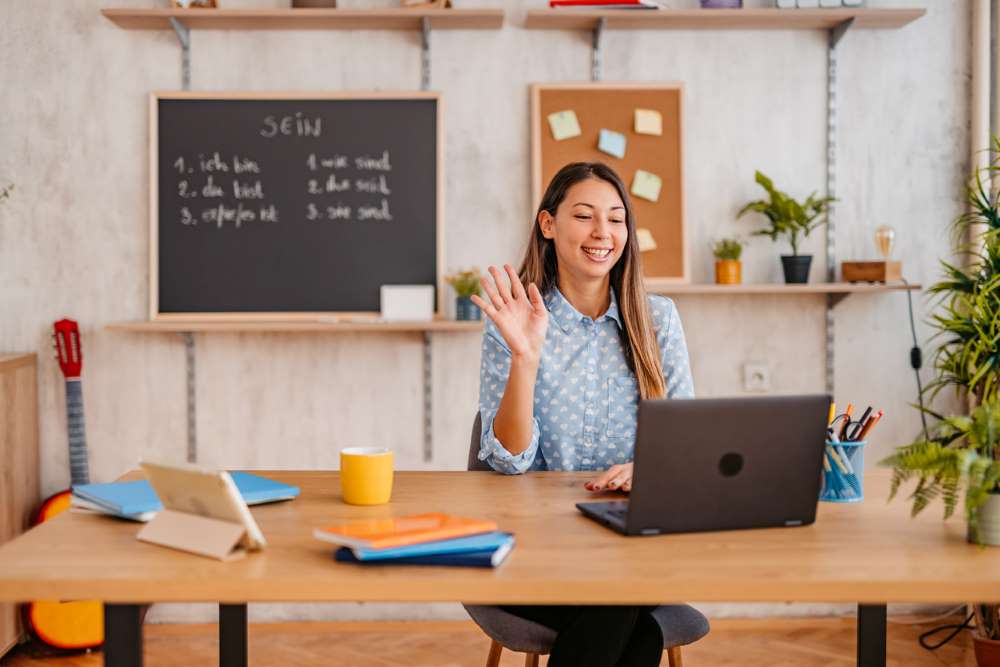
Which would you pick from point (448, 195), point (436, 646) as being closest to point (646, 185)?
point (448, 195)

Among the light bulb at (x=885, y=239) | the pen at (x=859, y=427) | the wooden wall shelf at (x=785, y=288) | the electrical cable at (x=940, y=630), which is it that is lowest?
the electrical cable at (x=940, y=630)

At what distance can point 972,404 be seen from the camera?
9.98ft

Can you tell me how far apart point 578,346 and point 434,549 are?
0.96 metres

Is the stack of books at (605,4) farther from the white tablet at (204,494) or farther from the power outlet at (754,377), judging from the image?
the white tablet at (204,494)

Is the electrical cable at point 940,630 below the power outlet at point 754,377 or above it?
below

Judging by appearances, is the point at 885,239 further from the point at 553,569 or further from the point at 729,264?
the point at 553,569

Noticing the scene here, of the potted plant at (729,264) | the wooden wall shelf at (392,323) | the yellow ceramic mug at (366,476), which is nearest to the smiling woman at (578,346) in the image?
the yellow ceramic mug at (366,476)

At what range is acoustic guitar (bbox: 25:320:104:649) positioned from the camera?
293 centimetres

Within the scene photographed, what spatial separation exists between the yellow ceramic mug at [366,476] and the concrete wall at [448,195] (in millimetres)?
1782

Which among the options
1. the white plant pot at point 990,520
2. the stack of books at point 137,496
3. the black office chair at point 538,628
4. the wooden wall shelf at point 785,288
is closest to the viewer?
the white plant pot at point 990,520

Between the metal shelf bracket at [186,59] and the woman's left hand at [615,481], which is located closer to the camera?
the woman's left hand at [615,481]

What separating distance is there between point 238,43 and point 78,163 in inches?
26.0

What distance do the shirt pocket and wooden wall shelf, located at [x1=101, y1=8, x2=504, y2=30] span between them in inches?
58.6

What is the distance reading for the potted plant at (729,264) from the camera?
3.09 meters
